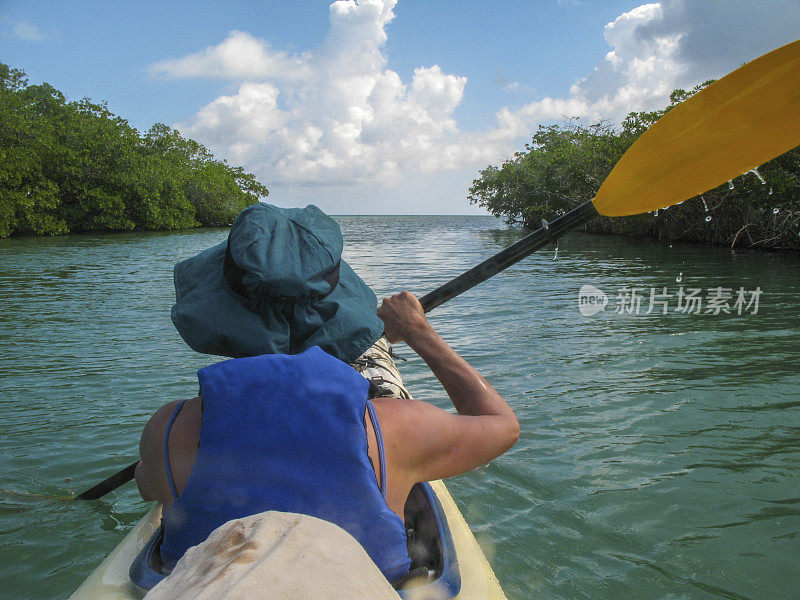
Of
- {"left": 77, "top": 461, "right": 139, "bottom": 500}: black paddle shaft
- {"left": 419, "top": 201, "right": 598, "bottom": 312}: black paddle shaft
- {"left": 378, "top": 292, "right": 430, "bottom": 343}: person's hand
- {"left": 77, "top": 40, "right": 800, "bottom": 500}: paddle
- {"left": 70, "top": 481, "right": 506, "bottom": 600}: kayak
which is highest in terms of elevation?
{"left": 77, "top": 40, "right": 800, "bottom": 500}: paddle

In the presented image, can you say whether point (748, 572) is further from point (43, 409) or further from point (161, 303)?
point (161, 303)

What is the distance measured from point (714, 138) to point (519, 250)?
1036 millimetres

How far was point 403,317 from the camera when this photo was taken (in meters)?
1.97

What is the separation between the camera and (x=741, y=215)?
1930 centimetres

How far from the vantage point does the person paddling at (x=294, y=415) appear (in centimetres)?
118

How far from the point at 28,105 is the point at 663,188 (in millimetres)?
38939

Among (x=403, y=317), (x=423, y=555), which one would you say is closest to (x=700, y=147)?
(x=403, y=317)

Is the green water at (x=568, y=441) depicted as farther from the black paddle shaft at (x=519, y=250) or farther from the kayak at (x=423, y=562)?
the black paddle shaft at (x=519, y=250)

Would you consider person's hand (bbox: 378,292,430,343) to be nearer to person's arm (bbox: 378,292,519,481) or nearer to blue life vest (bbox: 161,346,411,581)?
person's arm (bbox: 378,292,519,481)

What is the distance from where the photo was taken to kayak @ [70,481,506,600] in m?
1.53

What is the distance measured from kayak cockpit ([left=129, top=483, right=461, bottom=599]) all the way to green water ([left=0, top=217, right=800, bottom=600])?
2.55 ft

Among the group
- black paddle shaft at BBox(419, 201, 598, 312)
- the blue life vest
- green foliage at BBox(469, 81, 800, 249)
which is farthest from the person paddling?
green foliage at BBox(469, 81, 800, 249)

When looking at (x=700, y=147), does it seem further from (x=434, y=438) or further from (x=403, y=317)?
(x=434, y=438)

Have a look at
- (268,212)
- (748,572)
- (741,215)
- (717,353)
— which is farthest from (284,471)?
(741,215)
